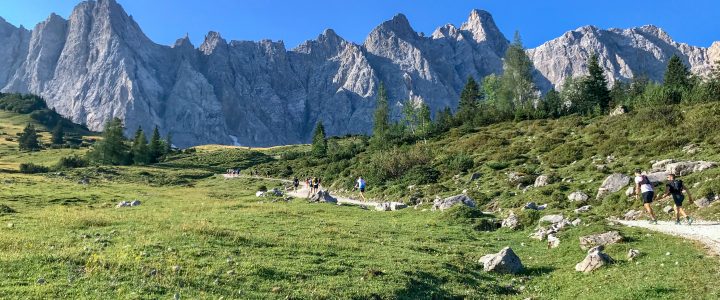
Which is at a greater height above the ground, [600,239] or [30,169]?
[30,169]

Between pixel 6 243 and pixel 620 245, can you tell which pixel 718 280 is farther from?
pixel 6 243

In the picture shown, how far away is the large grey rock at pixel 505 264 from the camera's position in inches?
690

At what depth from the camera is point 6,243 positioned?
16953 millimetres

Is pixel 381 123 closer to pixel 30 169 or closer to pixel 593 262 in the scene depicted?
pixel 30 169

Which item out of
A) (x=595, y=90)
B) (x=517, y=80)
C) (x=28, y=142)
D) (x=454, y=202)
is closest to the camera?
(x=454, y=202)

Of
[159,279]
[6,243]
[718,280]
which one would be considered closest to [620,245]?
[718,280]

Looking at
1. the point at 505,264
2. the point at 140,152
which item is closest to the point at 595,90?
the point at 505,264

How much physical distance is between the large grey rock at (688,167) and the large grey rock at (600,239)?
14385 mm

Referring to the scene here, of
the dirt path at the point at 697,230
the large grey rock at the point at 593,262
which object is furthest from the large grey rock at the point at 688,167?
the large grey rock at the point at 593,262

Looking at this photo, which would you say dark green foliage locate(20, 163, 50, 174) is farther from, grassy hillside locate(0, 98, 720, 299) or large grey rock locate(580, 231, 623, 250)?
large grey rock locate(580, 231, 623, 250)

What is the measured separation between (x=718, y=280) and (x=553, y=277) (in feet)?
15.8

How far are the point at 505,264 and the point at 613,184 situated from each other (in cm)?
1905

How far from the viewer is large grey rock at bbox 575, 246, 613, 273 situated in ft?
53.7

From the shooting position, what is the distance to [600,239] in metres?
19.9
